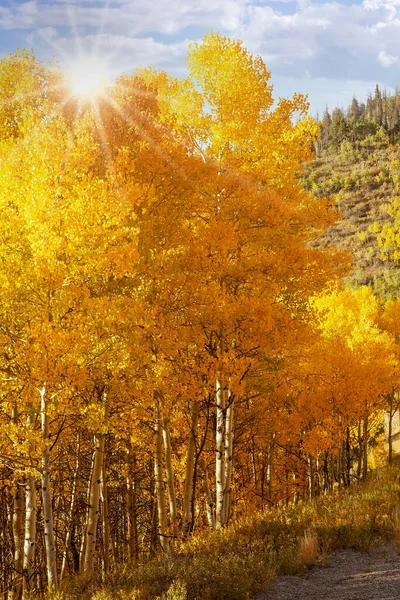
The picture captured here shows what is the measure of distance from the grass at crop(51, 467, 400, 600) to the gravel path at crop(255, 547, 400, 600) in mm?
180

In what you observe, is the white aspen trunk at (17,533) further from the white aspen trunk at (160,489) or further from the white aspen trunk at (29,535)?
the white aspen trunk at (160,489)

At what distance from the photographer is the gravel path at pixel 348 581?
6625 millimetres

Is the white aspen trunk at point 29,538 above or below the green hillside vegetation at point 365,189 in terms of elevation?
below

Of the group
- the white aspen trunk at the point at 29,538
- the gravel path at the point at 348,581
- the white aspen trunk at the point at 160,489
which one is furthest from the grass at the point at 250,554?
the white aspen trunk at the point at 160,489

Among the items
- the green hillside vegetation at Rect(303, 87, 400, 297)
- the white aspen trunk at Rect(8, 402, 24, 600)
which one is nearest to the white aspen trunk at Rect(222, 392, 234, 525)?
the white aspen trunk at Rect(8, 402, 24, 600)

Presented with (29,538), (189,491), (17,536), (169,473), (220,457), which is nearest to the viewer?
(29,538)

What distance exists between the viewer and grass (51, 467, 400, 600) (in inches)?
269

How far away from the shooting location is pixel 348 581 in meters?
7.15

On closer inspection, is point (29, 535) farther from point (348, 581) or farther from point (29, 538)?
point (348, 581)

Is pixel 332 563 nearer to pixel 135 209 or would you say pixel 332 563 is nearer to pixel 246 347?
pixel 246 347

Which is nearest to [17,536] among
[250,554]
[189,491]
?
[189,491]

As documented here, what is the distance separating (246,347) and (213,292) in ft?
5.03

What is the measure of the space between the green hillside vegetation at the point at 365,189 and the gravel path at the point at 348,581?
65.9m

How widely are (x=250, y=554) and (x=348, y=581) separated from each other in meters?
1.48
